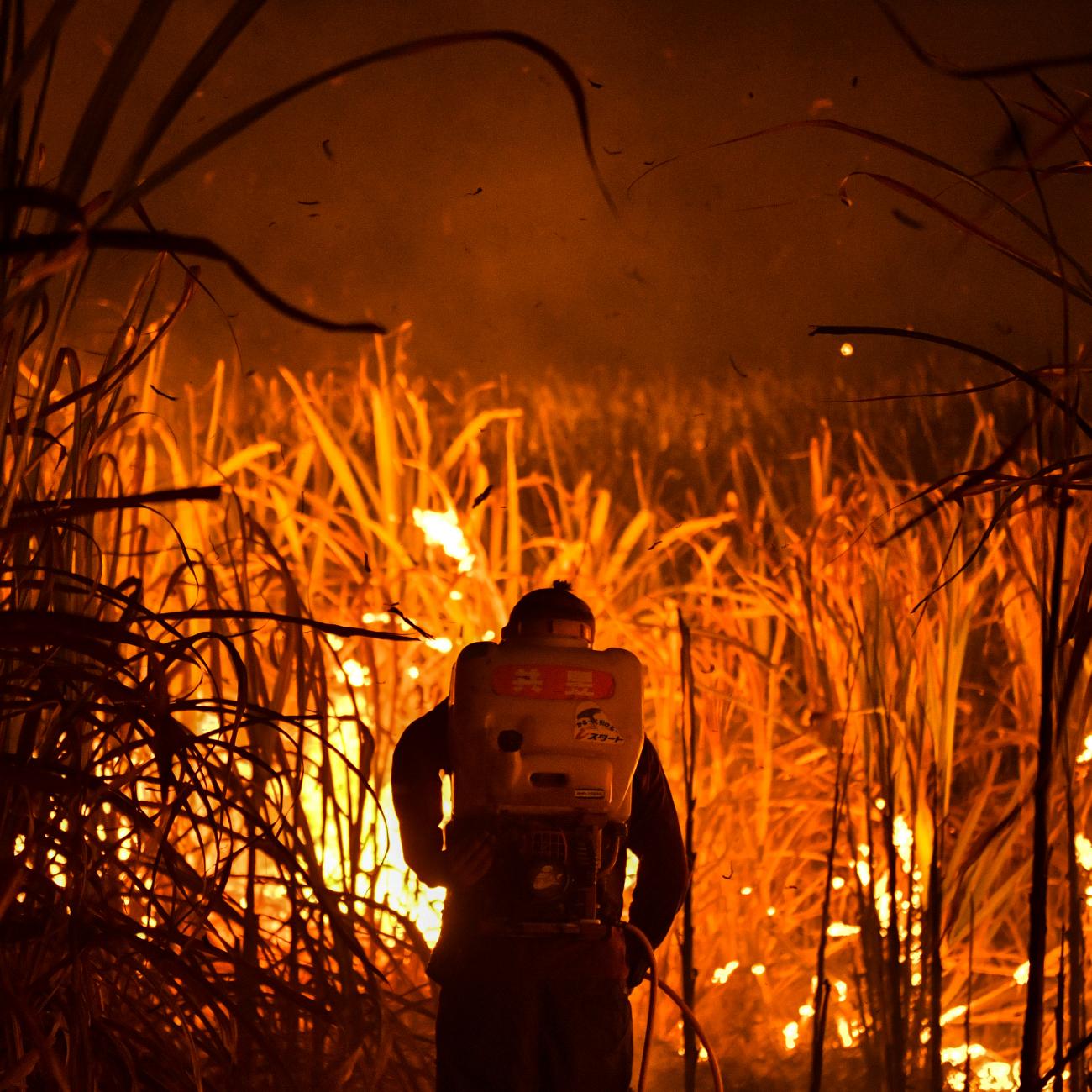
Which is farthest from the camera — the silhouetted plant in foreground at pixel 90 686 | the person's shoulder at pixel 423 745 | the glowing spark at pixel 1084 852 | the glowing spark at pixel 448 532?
the glowing spark at pixel 448 532

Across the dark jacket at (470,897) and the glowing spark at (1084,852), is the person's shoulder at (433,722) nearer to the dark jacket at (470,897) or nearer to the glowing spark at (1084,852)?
the dark jacket at (470,897)

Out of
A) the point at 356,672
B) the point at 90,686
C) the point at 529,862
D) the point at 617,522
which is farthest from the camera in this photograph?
the point at 617,522

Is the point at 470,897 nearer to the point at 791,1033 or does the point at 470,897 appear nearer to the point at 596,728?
the point at 596,728

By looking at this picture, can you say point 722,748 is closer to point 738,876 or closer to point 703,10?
Answer: point 738,876

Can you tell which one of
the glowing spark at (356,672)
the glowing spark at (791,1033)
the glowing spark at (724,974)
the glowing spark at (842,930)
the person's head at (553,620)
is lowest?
the glowing spark at (791,1033)

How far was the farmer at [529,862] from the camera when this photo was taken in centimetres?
124

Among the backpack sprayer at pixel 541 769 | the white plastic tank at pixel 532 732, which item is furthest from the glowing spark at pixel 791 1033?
the white plastic tank at pixel 532 732

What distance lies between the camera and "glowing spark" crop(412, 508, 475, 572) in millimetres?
2217

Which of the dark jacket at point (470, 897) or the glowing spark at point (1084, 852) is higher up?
the glowing spark at point (1084, 852)

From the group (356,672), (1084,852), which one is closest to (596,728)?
(356,672)

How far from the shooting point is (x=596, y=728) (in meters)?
1.26

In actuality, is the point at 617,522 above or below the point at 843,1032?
above

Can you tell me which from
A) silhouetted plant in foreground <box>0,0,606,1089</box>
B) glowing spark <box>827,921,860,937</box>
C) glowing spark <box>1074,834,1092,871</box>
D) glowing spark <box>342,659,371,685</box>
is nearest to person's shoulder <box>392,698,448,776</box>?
silhouetted plant in foreground <box>0,0,606,1089</box>

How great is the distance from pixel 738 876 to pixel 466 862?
126 cm
